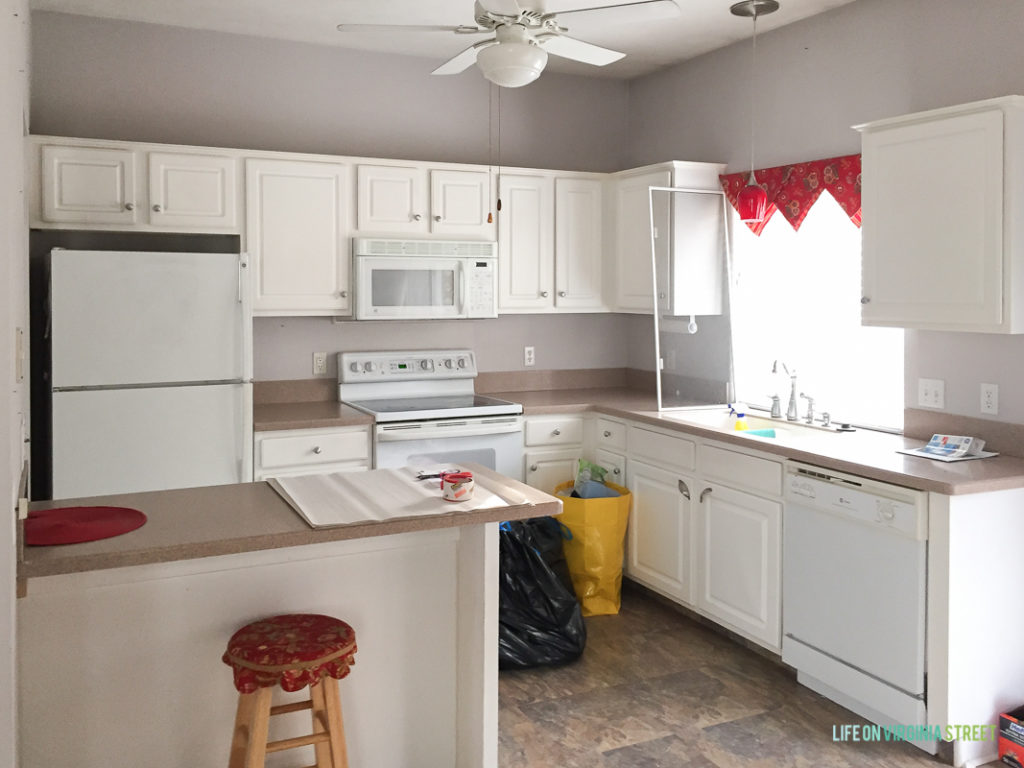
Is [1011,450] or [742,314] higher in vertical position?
[742,314]

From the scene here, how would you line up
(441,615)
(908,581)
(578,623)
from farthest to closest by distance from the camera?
(578,623) < (908,581) < (441,615)

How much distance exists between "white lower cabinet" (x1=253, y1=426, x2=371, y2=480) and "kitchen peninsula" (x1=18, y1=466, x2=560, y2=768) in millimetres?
1423

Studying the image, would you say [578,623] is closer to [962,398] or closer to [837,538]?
[837,538]

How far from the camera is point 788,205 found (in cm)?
407

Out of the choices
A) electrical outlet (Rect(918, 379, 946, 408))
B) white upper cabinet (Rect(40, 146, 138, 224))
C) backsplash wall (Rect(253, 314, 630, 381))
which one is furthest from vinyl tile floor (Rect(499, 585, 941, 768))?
white upper cabinet (Rect(40, 146, 138, 224))

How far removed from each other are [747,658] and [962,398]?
50.0 inches

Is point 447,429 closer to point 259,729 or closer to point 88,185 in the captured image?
point 88,185

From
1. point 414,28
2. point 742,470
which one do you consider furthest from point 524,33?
point 742,470

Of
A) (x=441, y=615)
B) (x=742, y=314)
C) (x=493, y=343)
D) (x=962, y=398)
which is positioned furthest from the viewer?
(x=493, y=343)

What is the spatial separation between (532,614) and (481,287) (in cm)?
168

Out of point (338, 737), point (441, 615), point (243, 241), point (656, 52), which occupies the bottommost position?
point (338, 737)

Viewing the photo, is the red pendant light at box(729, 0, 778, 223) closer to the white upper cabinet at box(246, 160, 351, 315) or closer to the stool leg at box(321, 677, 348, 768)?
the white upper cabinet at box(246, 160, 351, 315)

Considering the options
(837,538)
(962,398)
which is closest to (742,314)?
(962,398)

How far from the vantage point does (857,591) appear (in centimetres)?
306
